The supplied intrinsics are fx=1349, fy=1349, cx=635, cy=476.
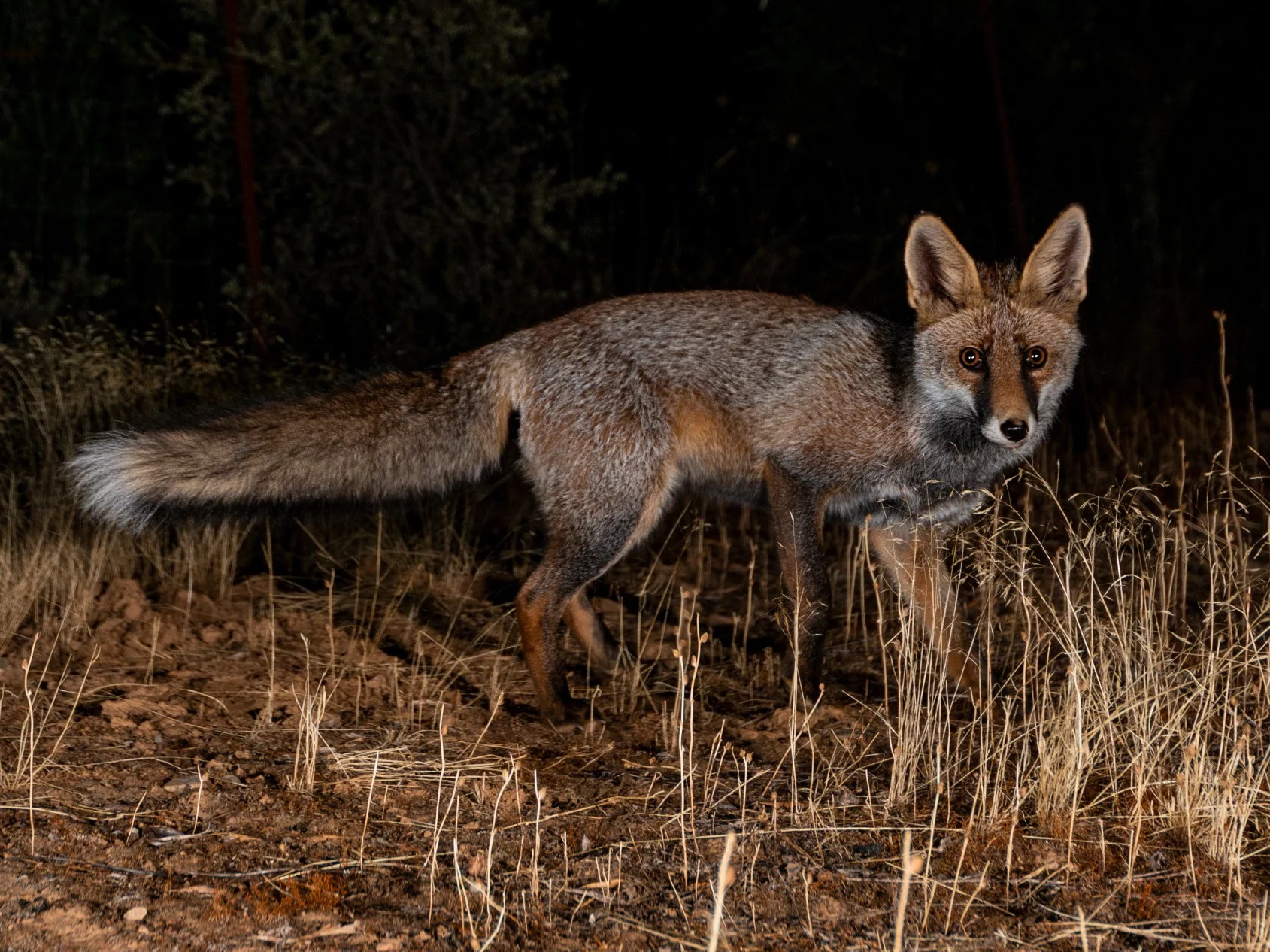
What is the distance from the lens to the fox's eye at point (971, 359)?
4.95m

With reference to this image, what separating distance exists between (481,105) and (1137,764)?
22.9 feet

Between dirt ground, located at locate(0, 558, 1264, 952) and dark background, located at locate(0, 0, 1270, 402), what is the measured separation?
11.0 ft

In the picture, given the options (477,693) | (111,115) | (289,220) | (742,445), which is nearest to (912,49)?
(289,220)

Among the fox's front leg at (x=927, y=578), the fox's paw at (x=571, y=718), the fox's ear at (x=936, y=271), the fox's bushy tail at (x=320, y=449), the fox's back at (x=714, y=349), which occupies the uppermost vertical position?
the fox's ear at (x=936, y=271)

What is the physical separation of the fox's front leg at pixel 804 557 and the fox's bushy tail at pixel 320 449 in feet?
3.64

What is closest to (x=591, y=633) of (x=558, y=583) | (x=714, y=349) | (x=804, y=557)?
(x=558, y=583)

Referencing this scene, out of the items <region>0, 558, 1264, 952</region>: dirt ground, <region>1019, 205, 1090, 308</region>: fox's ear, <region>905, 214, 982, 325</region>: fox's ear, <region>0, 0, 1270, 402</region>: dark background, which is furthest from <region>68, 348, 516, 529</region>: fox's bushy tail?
<region>0, 0, 1270, 402</region>: dark background

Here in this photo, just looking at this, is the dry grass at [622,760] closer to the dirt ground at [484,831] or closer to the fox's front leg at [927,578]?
the dirt ground at [484,831]

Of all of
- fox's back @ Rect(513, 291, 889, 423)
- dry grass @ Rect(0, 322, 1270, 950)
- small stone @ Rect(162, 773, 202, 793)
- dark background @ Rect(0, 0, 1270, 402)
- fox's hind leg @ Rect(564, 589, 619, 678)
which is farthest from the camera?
dark background @ Rect(0, 0, 1270, 402)

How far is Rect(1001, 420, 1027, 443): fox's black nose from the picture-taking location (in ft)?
15.3

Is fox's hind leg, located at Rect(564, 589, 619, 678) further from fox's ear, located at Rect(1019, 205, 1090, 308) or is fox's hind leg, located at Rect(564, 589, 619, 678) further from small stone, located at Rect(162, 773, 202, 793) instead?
fox's ear, located at Rect(1019, 205, 1090, 308)

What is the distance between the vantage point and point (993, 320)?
503 cm

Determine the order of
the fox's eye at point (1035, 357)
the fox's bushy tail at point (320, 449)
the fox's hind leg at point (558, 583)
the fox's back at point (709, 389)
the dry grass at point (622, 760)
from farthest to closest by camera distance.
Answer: the fox's back at point (709, 389), the fox's eye at point (1035, 357), the fox's hind leg at point (558, 583), the fox's bushy tail at point (320, 449), the dry grass at point (622, 760)

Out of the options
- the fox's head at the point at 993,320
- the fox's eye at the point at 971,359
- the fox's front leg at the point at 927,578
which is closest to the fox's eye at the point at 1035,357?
the fox's head at the point at 993,320
